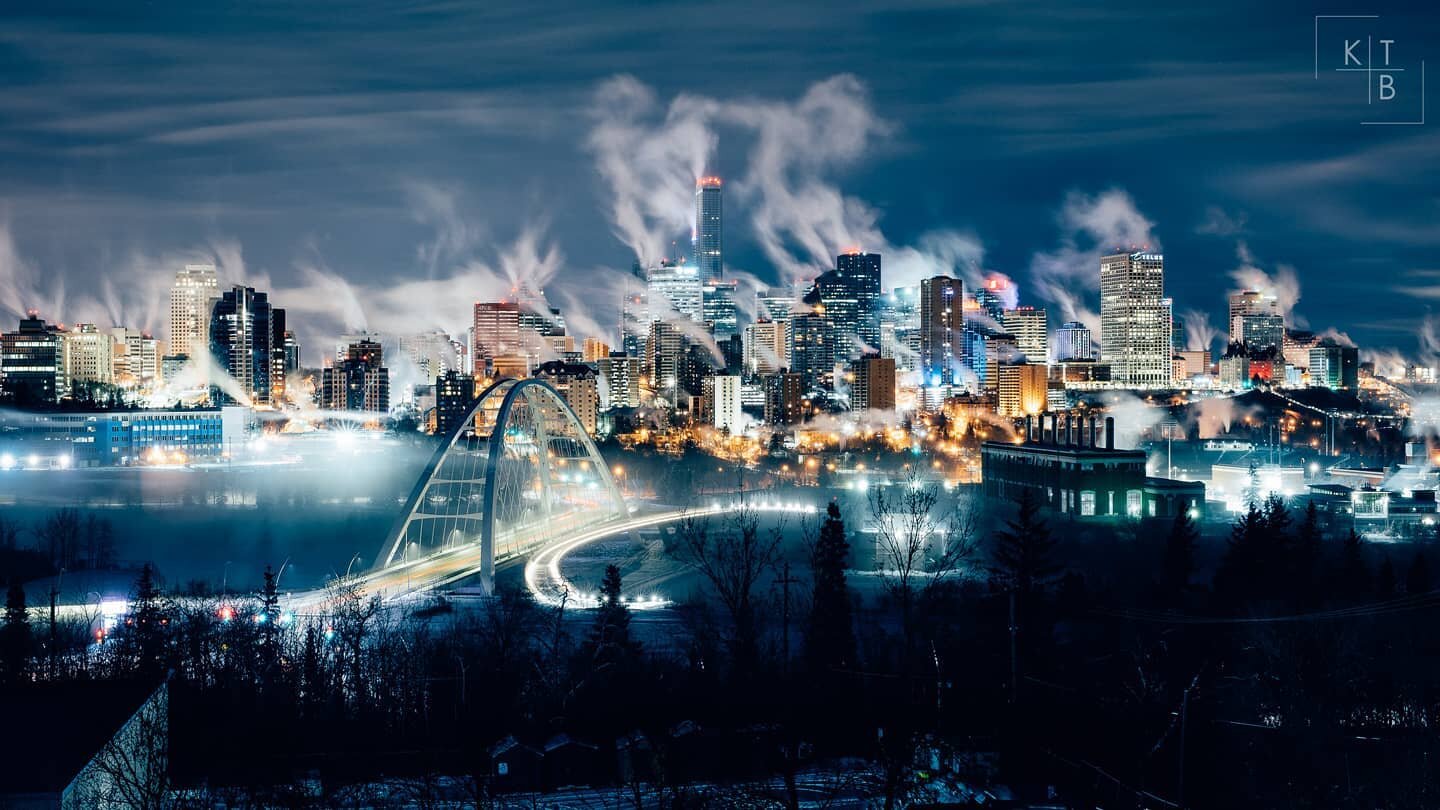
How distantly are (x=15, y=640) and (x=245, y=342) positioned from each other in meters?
79.2

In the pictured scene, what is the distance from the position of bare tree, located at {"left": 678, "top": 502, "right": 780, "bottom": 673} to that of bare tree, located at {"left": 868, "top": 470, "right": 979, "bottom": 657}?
232cm

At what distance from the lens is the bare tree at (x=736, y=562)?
59.5ft

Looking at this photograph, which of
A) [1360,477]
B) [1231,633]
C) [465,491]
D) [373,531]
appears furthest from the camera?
[465,491]

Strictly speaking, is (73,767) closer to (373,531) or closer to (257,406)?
(373,531)

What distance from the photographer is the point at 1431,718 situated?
15445 mm

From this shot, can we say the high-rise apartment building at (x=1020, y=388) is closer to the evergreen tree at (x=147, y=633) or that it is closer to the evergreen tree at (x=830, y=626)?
the evergreen tree at (x=830, y=626)

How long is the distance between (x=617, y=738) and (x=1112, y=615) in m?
10.8

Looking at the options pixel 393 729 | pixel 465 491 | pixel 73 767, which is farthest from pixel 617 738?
→ pixel 465 491

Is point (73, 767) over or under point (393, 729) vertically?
over

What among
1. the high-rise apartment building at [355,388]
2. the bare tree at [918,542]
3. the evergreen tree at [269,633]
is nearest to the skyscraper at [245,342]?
the high-rise apartment building at [355,388]

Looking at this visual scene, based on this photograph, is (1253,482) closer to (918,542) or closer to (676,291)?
(918,542)

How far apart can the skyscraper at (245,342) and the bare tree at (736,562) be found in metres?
62.6

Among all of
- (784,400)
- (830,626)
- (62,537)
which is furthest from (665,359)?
(830,626)

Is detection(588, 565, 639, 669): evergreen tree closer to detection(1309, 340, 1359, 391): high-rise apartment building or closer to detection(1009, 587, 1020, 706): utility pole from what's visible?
detection(1009, 587, 1020, 706): utility pole
